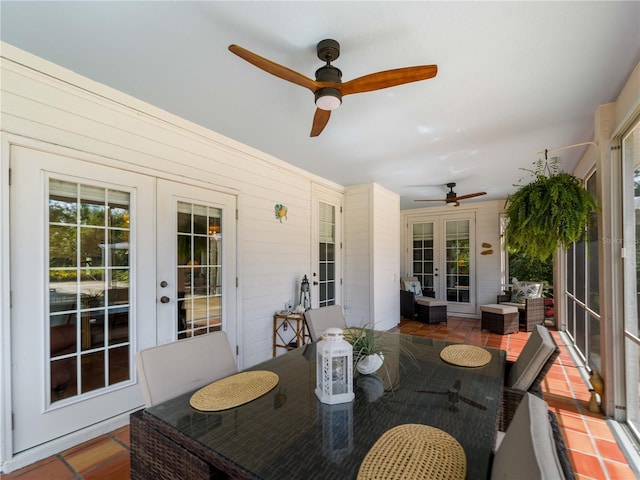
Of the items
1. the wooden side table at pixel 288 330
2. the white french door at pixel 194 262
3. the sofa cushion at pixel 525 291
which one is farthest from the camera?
the sofa cushion at pixel 525 291

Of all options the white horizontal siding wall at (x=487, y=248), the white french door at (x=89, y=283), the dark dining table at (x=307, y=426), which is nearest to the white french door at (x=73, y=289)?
the white french door at (x=89, y=283)

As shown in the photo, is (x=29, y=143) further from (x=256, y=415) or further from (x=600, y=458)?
(x=600, y=458)

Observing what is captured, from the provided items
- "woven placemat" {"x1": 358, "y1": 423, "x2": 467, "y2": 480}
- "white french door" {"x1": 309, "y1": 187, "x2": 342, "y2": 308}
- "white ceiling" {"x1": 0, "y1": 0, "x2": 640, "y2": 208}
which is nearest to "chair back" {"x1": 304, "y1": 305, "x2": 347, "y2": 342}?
"woven placemat" {"x1": 358, "y1": 423, "x2": 467, "y2": 480}

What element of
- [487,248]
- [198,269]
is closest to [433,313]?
[487,248]

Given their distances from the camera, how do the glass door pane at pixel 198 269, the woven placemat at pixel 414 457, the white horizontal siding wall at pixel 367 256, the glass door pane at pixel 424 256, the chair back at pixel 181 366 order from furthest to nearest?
the glass door pane at pixel 424 256 → the white horizontal siding wall at pixel 367 256 → the glass door pane at pixel 198 269 → the chair back at pixel 181 366 → the woven placemat at pixel 414 457

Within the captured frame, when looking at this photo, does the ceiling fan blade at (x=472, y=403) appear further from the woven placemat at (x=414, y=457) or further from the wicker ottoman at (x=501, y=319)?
the wicker ottoman at (x=501, y=319)

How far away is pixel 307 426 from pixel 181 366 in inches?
30.7

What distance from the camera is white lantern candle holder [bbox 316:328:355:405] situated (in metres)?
1.26

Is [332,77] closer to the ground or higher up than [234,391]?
higher up

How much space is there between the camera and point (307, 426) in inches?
43.5

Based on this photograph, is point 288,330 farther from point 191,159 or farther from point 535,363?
point 535,363

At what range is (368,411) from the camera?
1209 mm

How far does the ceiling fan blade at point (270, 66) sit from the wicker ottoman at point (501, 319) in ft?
16.5

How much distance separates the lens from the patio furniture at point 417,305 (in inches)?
239
